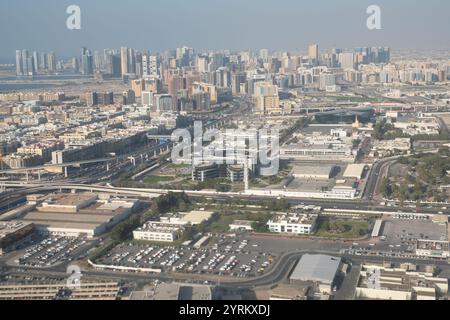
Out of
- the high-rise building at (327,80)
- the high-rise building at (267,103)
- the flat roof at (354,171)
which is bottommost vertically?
the flat roof at (354,171)

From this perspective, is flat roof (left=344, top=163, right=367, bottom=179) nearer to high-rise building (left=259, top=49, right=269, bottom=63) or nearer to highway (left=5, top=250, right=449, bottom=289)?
highway (left=5, top=250, right=449, bottom=289)

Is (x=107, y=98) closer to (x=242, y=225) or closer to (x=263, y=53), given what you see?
(x=242, y=225)

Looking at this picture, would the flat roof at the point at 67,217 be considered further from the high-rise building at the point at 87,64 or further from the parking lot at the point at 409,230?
the high-rise building at the point at 87,64

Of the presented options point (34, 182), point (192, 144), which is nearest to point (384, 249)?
point (34, 182)

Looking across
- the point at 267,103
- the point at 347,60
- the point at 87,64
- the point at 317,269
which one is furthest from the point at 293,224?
the point at 347,60

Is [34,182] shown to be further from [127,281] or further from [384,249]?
[384,249]

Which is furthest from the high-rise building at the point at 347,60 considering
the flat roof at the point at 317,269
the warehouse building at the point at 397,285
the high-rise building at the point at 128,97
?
the warehouse building at the point at 397,285
